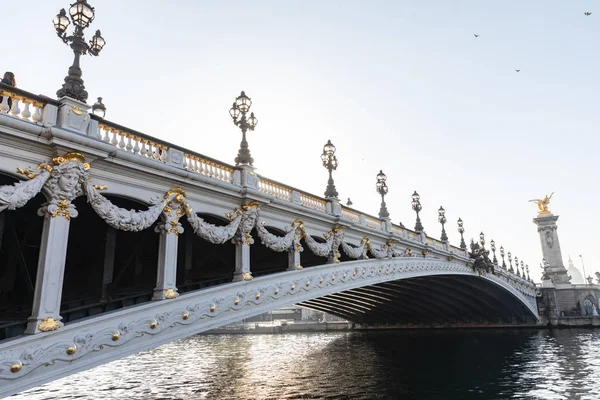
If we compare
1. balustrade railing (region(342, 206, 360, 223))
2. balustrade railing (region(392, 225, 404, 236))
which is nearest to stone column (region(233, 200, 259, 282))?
balustrade railing (region(342, 206, 360, 223))

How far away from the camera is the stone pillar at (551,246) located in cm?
7788

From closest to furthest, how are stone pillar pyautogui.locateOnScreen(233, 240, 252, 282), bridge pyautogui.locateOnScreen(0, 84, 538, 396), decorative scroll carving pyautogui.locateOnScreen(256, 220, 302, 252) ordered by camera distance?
bridge pyautogui.locateOnScreen(0, 84, 538, 396)
stone pillar pyautogui.locateOnScreen(233, 240, 252, 282)
decorative scroll carving pyautogui.locateOnScreen(256, 220, 302, 252)

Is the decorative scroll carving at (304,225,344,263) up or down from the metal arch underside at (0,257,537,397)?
up

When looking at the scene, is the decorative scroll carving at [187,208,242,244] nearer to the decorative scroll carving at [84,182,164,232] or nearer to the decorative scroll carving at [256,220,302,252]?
the decorative scroll carving at [256,220,302,252]

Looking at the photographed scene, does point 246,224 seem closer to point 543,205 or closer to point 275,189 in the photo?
point 275,189

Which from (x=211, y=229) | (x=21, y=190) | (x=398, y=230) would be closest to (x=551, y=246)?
(x=398, y=230)

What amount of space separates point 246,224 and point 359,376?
43.2ft

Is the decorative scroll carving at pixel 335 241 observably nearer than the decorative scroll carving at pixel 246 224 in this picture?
No

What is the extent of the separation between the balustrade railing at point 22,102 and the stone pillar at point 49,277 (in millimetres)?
2409

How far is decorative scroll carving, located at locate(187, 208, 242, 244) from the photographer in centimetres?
1366

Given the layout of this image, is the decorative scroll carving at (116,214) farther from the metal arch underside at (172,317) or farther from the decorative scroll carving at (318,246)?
the decorative scroll carving at (318,246)

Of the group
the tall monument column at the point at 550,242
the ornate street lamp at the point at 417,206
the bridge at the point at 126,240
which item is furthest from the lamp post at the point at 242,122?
the tall monument column at the point at 550,242

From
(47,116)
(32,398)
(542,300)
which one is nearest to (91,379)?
(32,398)

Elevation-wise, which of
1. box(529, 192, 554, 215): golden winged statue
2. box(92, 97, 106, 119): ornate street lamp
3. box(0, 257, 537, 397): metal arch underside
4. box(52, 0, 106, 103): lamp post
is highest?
box(529, 192, 554, 215): golden winged statue
